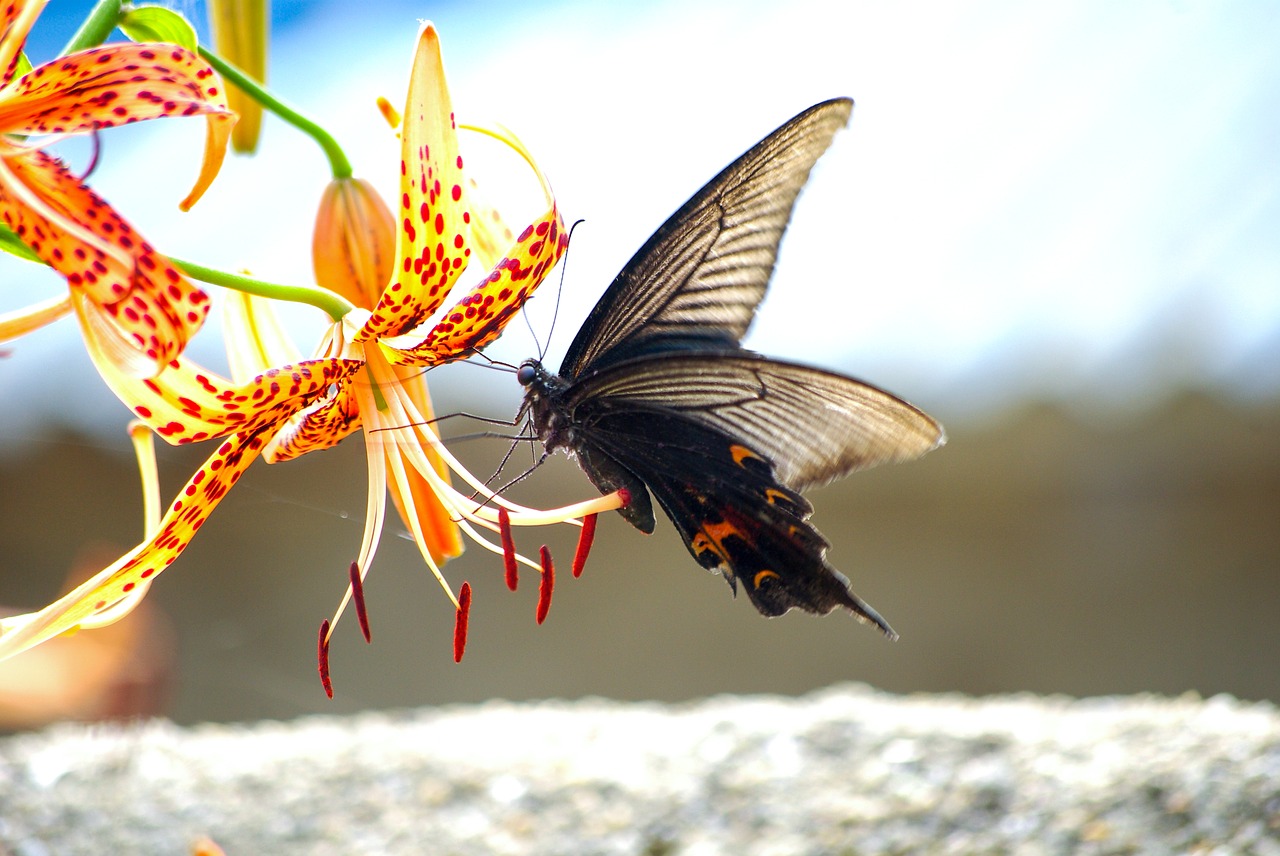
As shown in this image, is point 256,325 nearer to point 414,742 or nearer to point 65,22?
point 414,742

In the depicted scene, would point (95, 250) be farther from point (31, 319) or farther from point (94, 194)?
point (31, 319)

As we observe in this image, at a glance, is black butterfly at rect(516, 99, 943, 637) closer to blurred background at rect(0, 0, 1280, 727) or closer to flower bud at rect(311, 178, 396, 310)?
flower bud at rect(311, 178, 396, 310)

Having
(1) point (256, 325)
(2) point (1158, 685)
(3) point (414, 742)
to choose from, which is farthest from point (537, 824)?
(2) point (1158, 685)

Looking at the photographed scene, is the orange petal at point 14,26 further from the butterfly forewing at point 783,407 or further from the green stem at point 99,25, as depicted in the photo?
the butterfly forewing at point 783,407

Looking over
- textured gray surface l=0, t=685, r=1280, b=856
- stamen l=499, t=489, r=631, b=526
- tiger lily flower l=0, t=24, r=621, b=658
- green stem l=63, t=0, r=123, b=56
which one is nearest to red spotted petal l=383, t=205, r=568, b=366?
tiger lily flower l=0, t=24, r=621, b=658

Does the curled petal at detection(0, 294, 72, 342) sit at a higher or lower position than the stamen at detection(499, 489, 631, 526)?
higher

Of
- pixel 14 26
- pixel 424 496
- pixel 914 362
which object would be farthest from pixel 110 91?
pixel 914 362

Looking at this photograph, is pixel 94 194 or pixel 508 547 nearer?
pixel 94 194
